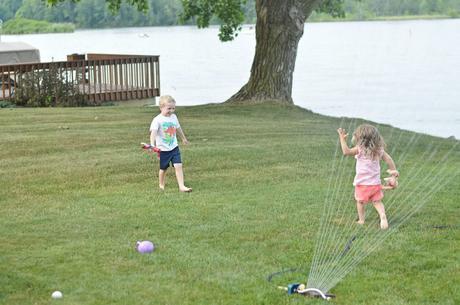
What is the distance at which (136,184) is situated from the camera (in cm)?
1157

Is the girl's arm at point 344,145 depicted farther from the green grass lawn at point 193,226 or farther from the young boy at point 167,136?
the young boy at point 167,136

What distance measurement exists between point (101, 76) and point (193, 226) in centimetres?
1830

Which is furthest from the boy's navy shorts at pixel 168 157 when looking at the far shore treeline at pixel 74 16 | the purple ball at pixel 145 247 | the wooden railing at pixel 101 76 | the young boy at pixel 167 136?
the far shore treeline at pixel 74 16

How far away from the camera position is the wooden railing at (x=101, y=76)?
80.5 feet

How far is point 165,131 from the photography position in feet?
36.0

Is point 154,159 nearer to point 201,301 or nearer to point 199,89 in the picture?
point 201,301

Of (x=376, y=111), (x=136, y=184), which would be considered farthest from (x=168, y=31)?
(x=136, y=184)

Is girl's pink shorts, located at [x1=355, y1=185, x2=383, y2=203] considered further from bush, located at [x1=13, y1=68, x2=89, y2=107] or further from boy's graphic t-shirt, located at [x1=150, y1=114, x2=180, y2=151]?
bush, located at [x1=13, y1=68, x2=89, y2=107]

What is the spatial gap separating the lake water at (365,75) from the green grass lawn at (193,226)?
11771 millimetres

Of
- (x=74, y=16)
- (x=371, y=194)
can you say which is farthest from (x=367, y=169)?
(x=74, y=16)

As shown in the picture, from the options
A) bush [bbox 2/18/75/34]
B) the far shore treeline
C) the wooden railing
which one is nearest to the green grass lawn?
the wooden railing

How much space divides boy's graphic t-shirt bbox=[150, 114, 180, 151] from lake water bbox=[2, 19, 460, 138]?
13956 millimetres

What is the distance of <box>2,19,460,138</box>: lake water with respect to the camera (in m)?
30.2

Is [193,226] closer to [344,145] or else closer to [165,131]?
[344,145]
